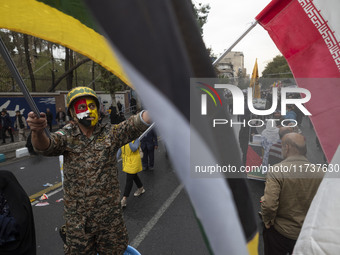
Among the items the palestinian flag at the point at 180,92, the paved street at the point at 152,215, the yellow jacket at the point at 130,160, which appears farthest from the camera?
the yellow jacket at the point at 130,160

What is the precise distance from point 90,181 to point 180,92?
64.6 inches

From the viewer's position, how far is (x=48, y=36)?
211 cm

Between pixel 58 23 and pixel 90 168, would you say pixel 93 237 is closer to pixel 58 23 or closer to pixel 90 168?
pixel 90 168

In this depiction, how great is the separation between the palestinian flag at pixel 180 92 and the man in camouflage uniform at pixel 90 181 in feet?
4.17

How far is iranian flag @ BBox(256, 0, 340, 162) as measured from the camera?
154cm

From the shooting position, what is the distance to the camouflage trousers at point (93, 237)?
1933mm

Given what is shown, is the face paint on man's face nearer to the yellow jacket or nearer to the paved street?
the paved street

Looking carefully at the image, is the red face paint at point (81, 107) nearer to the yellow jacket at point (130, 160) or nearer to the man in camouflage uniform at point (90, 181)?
the man in camouflage uniform at point (90, 181)

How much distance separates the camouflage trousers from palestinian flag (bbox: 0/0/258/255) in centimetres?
159

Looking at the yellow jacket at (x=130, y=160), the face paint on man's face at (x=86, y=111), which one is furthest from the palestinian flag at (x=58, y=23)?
the yellow jacket at (x=130, y=160)

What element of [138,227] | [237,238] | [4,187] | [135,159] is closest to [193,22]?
[237,238]

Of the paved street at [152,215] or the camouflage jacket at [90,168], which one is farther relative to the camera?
the paved street at [152,215]

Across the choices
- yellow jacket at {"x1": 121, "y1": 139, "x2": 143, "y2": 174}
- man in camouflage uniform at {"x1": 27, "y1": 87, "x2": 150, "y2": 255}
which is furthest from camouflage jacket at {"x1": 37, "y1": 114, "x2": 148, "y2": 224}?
yellow jacket at {"x1": 121, "y1": 139, "x2": 143, "y2": 174}

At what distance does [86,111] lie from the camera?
6.77 ft
